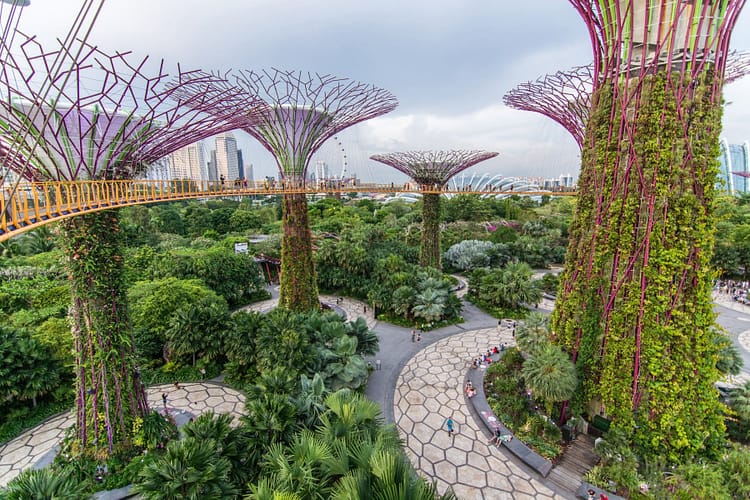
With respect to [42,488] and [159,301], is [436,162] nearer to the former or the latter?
[159,301]

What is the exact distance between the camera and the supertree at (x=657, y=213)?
9062mm

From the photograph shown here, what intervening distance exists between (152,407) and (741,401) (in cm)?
2033

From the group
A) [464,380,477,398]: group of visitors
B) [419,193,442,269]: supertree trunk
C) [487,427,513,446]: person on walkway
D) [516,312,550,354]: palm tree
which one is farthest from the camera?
[419,193,442,269]: supertree trunk

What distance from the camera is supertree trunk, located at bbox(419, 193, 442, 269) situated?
25.8 metres

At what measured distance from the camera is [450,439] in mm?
11625

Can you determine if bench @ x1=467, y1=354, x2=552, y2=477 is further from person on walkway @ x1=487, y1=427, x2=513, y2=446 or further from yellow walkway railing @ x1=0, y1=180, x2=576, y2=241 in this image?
yellow walkway railing @ x1=0, y1=180, x2=576, y2=241

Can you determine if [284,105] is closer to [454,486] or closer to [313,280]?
[313,280]

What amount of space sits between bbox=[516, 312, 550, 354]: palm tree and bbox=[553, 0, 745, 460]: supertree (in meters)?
2.81

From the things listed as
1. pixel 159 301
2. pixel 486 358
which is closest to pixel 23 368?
pixel 159 301

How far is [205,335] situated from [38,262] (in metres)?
15.3

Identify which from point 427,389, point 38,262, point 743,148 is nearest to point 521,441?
point 427,389

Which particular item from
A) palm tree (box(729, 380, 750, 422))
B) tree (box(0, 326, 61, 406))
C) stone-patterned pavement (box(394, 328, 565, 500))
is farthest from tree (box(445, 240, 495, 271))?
tree (box(0, 326, 61, 406))

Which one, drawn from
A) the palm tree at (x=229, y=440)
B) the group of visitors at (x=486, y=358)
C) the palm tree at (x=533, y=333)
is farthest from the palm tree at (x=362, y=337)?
the palm tree at (x=229, y=440)

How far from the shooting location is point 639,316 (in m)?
9.83
